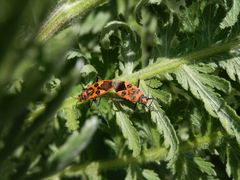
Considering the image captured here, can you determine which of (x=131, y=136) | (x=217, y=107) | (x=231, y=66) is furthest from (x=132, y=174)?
(x=231, y=66)

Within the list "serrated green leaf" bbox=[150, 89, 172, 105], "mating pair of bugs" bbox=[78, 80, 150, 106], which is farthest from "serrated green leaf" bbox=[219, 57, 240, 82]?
"mating pair of bugs" bbox=[78, 80, 150, 106]

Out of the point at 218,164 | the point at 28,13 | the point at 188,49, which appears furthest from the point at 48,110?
the point at 218,164

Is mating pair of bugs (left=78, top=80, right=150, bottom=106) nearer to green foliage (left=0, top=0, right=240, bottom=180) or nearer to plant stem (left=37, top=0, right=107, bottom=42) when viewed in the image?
green foliage (left=0, top=0, right=240, bottom=180)

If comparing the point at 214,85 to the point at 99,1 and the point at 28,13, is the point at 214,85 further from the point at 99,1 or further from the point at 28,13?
the point at 28,13

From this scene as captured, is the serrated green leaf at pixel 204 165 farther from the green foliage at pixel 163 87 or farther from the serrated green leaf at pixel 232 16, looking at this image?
the serrated green leaf at pixel 232 16

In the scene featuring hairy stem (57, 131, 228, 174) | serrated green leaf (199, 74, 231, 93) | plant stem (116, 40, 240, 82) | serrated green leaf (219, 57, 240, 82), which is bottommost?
hairy stem (57, 131, 228, 174)

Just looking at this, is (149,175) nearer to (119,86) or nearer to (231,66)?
(119,86)
